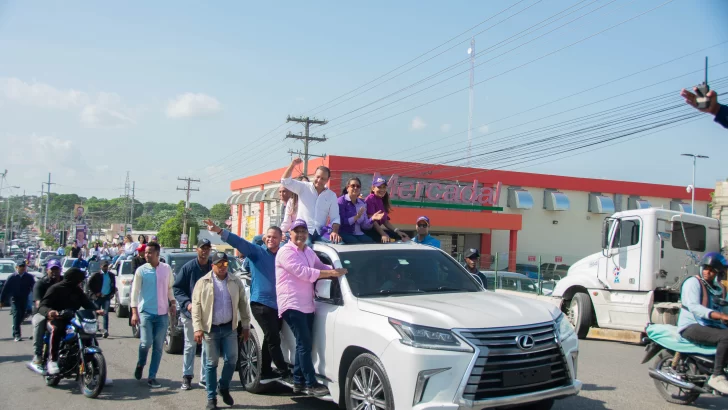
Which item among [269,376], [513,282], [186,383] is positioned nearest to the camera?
[269,376]

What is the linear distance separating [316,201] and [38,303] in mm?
4282

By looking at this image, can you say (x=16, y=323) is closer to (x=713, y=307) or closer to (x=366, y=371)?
(x=366, y=371)

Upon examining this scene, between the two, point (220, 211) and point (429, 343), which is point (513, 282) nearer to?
point (429, 343)

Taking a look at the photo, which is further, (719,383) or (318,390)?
(719,383)

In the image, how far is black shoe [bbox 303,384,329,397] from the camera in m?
6.37

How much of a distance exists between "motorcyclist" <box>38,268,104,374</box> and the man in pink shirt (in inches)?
141

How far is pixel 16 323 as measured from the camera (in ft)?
44.9

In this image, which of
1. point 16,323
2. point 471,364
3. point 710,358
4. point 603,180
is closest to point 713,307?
point 710,358

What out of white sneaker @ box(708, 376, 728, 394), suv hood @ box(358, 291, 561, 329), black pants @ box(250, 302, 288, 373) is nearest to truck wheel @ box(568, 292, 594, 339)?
white sneaker @ box(708, 376, 728, 394)

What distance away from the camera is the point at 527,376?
5316mm

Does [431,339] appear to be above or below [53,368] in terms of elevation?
above

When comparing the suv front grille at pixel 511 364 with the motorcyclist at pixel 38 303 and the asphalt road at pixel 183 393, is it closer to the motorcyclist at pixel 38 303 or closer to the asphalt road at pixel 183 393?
the asphalt road at pixel 183 393

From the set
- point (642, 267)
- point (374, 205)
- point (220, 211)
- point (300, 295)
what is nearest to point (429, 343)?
point (300, 295)

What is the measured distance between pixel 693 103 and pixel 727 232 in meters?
13.0
